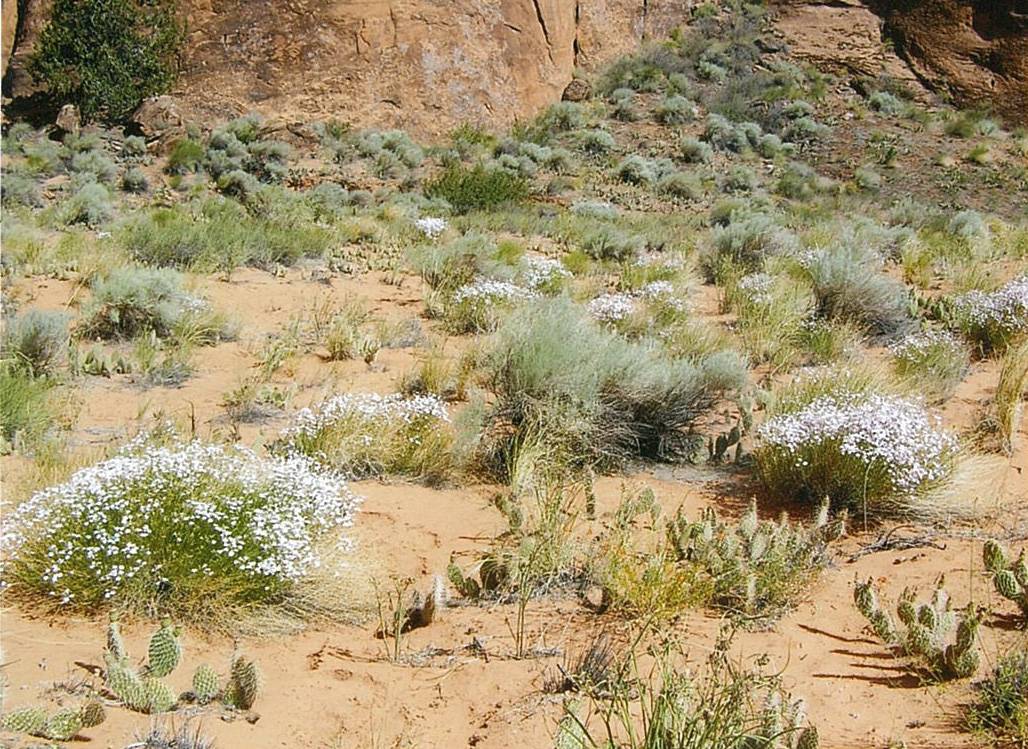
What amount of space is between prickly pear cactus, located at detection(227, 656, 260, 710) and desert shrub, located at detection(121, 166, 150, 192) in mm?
14971

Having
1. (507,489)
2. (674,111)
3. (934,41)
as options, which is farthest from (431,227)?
(934,41)

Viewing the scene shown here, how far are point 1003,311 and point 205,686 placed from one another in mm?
7100

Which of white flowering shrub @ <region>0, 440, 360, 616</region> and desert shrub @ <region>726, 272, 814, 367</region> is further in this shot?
desert shrub @ <region>726, 272, 814, 367</region>

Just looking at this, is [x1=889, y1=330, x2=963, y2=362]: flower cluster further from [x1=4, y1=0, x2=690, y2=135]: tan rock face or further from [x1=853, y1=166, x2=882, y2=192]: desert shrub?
[x1=4, y1=0, x2=690, y2=135]: tan rock face

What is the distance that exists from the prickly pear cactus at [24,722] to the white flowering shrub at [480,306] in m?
6.02

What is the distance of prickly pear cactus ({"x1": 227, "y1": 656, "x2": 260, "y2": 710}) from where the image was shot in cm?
320

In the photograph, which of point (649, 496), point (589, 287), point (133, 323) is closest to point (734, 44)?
point (589, 287)

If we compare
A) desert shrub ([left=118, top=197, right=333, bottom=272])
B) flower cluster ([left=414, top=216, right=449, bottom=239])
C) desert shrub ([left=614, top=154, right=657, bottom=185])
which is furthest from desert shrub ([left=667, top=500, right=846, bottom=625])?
desert shrub ([left=614, top=154, right=657, bottom=185])

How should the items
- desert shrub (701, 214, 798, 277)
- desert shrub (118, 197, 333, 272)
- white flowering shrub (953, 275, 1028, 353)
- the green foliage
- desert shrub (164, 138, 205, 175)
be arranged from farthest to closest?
1. desert shrub (164, 138, 205, 175)
2. desert shrub (701, 214, 798, 277)
3. desert shrub (118, 197, 333, 272)
4. white flowering shrub (953, 275, 1028, 353)
5. the green foliage

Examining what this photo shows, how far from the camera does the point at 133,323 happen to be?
817 centimetres

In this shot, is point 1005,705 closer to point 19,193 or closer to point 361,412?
point 361,412

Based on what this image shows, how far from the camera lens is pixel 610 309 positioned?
8711 mm

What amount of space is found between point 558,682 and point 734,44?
2555 centimetres

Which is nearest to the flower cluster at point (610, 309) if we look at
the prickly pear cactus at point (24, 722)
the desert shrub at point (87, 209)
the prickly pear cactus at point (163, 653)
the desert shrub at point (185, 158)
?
the prickly pear cactus at point (163, 653)
